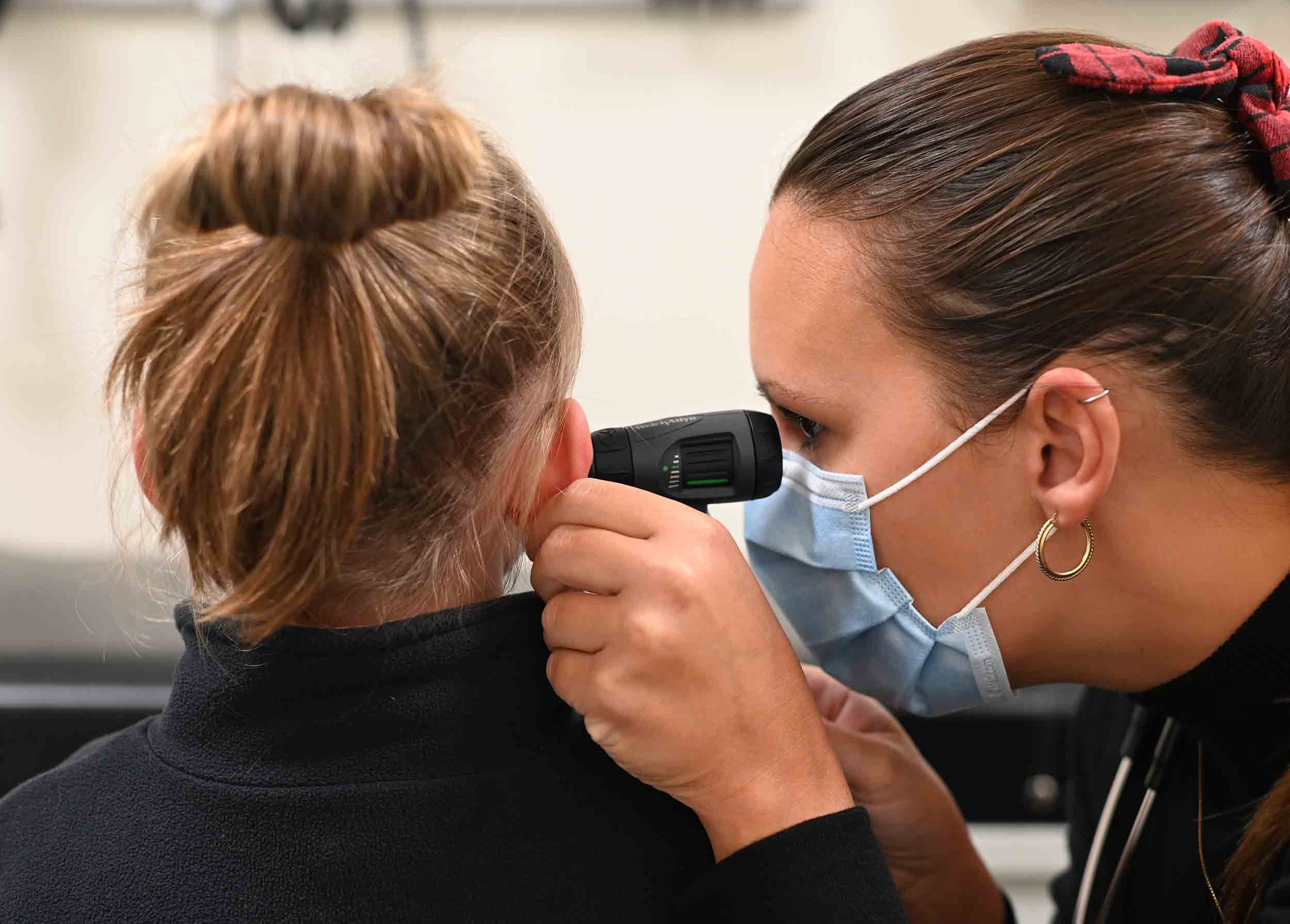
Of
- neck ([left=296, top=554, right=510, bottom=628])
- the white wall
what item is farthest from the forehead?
the white wall

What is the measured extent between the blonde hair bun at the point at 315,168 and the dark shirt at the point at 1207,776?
0.74m

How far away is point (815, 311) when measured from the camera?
925mm

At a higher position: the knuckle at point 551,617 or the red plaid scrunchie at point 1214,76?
the red plaid scrunchie at point 1214,76

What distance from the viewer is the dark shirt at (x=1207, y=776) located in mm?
913

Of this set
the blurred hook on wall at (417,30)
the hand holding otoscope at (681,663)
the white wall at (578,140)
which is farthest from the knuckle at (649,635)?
the blurred hook on wall at (417,30)

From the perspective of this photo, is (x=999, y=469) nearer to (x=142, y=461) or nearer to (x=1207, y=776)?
(x=1207, y=776)

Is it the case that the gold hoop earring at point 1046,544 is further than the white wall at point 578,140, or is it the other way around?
the white wall at point 578,140

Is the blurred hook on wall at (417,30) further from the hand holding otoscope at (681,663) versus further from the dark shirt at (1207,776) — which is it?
the dark shirt at (1207,776)

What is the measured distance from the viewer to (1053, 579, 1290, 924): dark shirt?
913 millimetres

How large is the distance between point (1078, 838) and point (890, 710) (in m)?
0.26

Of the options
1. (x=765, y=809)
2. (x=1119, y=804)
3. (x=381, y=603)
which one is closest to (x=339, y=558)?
(x=381, y=603)

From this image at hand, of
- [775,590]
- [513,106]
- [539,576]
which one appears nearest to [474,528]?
[539,576]

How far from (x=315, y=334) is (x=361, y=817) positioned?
11.4 inches

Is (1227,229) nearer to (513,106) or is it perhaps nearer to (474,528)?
(474,528)
